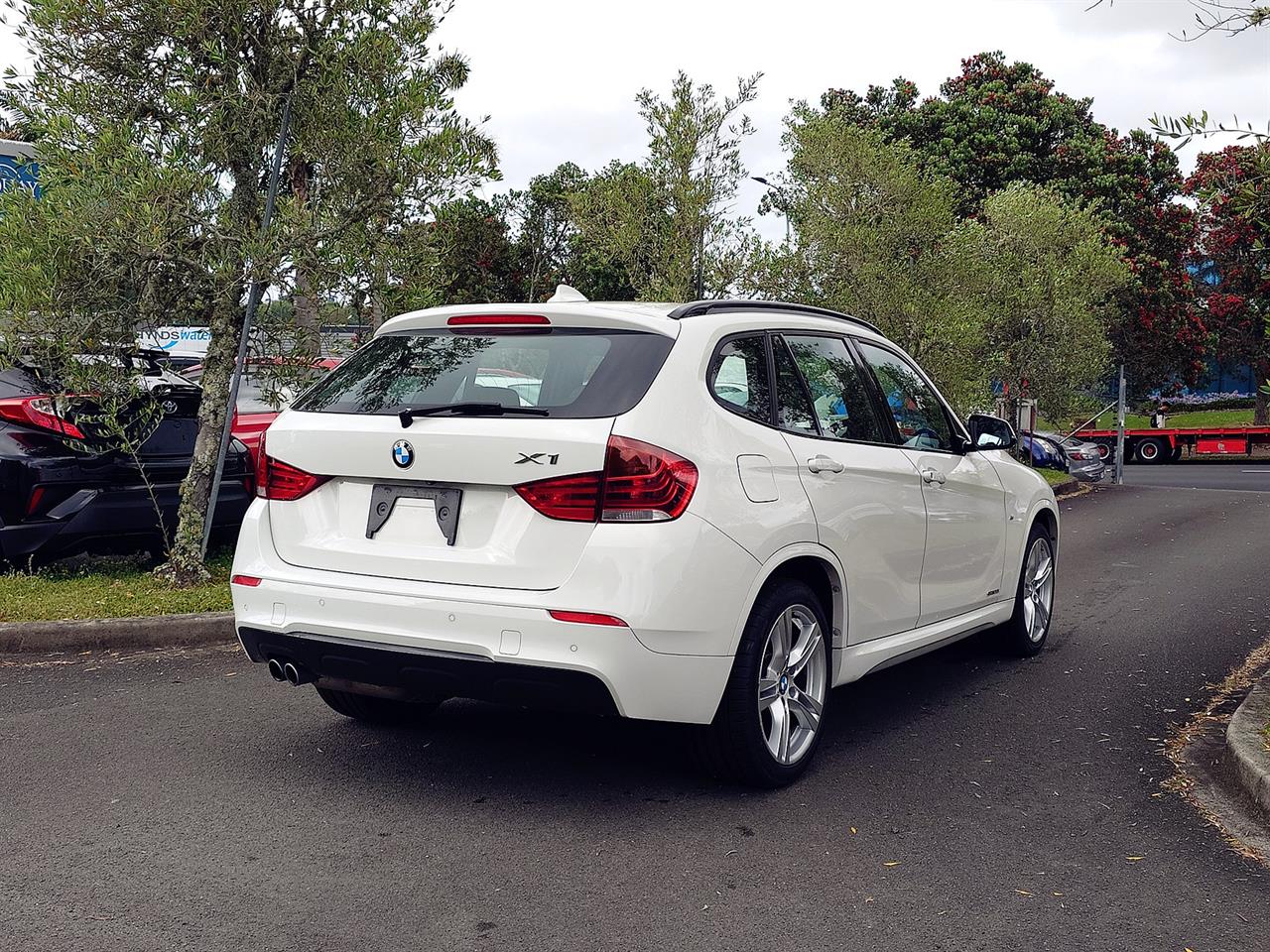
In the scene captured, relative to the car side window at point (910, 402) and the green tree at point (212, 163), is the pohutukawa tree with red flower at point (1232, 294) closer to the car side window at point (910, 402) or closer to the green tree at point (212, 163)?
the green tree at point (212, 163)

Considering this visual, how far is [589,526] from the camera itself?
162 inches

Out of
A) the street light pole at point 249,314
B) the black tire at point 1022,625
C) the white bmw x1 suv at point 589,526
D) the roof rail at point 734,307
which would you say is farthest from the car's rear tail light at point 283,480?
the black tire at point 1022,625

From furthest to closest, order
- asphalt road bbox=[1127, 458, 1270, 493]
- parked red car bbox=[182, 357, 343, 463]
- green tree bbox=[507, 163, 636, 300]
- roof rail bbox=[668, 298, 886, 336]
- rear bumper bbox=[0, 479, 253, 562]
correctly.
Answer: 1. green tree bbox=[507, 163, 636, 300]
2. asphalt road bbox=[1127, 458, 1270, 493]
3. parked red car bbox=[182, 357, 343, 463]
4. rear bumper bbox=[0, 479, 253, 562]
5. roof rail bbox=[668, 298, 886, 336]

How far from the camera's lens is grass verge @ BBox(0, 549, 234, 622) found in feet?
25.1

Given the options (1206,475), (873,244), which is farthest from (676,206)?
(1206,475)

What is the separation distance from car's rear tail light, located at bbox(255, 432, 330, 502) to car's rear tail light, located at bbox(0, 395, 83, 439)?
4.11m

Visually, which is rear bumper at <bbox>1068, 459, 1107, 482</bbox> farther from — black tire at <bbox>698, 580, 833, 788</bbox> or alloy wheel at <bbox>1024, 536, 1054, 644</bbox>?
black tire at <bbox>698, 580, 833, 788</bbox>

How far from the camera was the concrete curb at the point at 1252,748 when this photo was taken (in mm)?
4500

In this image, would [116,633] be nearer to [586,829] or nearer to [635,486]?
[586,829]

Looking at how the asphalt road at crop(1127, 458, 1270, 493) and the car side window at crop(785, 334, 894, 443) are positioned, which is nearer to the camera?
the car side window at crop(785, 334, 894, 443)

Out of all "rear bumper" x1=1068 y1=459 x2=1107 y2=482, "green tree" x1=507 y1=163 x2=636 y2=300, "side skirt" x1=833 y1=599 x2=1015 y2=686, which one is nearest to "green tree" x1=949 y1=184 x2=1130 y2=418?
"rear bumper" x1=1068 y1=459 x2=1107 y2=482

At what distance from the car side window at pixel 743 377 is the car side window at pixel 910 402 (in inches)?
40.0

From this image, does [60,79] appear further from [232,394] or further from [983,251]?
[983,251]

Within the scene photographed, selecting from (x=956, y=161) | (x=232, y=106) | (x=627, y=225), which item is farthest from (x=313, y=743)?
(x=956, y=161)
